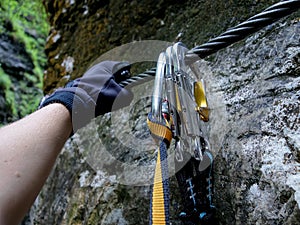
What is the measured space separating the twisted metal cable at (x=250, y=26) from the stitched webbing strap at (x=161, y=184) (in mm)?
190

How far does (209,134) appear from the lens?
2.47ft

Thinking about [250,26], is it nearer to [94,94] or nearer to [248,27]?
[248,27]

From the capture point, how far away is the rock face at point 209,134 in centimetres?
60

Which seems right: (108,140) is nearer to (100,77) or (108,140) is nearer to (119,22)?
(100,77)

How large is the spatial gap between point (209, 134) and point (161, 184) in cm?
23

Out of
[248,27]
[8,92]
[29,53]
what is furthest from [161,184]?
[29,53]

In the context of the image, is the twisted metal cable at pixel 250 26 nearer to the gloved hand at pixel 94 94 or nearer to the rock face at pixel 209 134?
the rock face at pixel 209 134

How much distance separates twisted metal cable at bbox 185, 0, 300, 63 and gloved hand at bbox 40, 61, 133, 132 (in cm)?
23

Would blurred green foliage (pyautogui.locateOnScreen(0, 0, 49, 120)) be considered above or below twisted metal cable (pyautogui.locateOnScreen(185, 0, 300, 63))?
below

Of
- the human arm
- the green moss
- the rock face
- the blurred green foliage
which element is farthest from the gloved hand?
the green moss

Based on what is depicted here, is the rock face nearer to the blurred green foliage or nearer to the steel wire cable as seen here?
the steel wire cable

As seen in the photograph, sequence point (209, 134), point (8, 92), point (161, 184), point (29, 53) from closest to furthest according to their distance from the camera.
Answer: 1. point (161, 184)
2. point (209, 134)
3. point (8, 92)
4. point (29, 53)

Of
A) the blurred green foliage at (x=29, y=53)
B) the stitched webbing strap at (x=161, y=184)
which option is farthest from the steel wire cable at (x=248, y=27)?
the blurred green foliage at (x=29, y=53)

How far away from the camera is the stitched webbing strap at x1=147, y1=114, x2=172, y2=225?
535 millimetres
